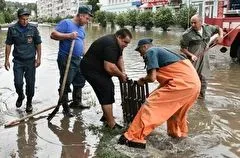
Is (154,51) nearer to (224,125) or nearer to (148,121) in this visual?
(148,121)

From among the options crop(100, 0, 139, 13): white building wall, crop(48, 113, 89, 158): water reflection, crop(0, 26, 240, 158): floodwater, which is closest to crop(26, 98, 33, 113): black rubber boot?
crop(0, 26, 240, 158): floodwater

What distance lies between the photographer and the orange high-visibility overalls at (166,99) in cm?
533

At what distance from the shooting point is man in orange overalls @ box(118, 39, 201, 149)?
5.32 metres

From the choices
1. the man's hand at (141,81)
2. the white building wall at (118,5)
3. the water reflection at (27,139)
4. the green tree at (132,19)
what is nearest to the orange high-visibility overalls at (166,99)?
the man's hand at (141,81)

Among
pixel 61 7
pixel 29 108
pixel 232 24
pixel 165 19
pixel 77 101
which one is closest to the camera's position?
pixel 29 108

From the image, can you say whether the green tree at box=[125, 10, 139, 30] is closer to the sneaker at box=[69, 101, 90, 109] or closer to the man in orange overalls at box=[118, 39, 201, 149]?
the sneaker at box=[69, 101, 90, 109]

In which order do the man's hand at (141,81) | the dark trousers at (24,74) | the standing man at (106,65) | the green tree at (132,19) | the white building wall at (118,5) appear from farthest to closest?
the white building wall at (118,5) < the green tree at (132,19) < the dark trousers at (24,74) < the standing man at (106,65) < the man's hand at (141,81)

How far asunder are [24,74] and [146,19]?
1593 inches

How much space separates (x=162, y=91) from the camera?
540 centimetres

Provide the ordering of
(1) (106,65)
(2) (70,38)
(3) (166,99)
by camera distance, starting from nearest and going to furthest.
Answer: (3) (166,99), (1) (106,65), (2) (70,38)

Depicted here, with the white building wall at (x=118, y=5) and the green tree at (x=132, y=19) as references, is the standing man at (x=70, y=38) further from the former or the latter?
the white building wall at (x=118, y=5)

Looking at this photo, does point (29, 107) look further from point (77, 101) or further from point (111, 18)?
point (111, 18)

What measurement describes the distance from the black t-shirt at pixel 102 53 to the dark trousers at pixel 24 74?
1.54m

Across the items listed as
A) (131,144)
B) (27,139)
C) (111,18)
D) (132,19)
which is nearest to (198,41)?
(131,144)
